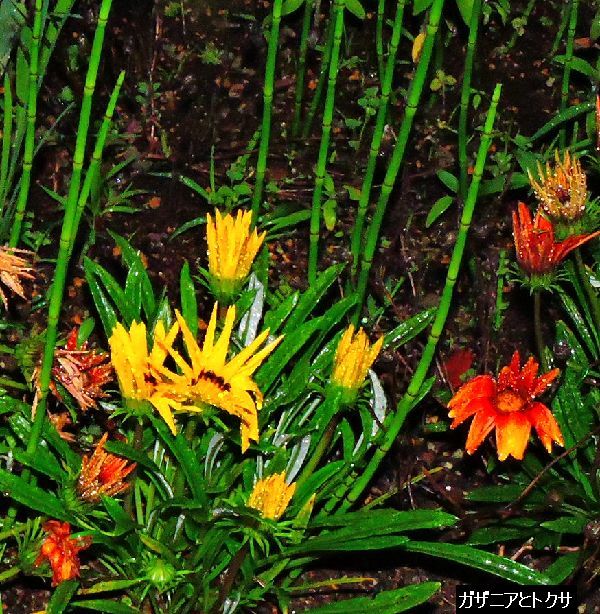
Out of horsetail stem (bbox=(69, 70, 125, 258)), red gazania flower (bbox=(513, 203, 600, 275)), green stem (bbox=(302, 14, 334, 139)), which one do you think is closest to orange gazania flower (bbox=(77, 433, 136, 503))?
horsetail stem (bbox=(69, 70, 125, 258))

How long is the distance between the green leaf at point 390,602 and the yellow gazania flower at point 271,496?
0.72 ft

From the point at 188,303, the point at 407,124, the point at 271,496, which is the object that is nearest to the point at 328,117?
the point at 407,124

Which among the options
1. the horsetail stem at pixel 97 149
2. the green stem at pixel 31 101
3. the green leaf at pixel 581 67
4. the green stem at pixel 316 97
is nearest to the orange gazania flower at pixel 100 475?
the horsetail stem at pixel 97 149

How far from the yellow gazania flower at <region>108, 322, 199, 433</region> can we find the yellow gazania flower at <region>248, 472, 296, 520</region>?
0.13m

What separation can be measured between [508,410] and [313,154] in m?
0.88

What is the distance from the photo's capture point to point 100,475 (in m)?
1.37

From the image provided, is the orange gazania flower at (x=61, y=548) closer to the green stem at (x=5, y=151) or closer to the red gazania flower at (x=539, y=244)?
the green stem at (x=5, y=151)

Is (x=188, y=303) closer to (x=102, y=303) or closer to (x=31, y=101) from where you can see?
(x=102, y=303)

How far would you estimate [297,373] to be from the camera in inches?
60.7

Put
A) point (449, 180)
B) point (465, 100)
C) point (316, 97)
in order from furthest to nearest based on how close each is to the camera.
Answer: point (316, 97) < point (449, 180) < point (465, 100)

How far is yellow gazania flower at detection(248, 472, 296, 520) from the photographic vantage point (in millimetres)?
→ 1307

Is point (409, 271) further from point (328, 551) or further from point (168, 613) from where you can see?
point (168, 613)

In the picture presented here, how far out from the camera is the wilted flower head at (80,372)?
4.53 ft

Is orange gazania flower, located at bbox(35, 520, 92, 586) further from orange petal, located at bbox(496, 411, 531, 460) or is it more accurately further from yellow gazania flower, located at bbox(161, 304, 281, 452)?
orange petal, located at bbox(496, 411, 531, 460)
